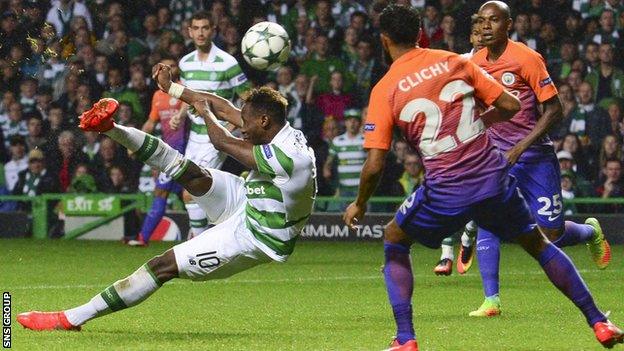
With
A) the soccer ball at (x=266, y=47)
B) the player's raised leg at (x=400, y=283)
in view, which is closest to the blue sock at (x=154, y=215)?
the soccer ball at (x=266, y=47)

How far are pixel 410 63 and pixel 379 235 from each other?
34.3 ft

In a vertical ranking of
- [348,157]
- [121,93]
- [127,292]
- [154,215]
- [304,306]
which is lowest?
[154,215]

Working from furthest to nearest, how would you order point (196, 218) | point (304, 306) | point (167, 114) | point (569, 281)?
point (167, 114), point (196, 218), point (304, 306), point (569, 281)

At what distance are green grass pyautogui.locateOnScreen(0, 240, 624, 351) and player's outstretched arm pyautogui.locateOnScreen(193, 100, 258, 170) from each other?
1077mm

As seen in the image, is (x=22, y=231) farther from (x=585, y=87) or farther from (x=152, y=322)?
(x=152, y=322)

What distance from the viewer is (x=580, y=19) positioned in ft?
62.7

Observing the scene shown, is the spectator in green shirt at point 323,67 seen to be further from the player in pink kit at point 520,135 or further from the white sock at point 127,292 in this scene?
the white sock at point 127,292

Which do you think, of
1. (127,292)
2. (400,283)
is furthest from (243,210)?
(400,283)

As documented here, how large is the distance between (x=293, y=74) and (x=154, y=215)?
3759 mm

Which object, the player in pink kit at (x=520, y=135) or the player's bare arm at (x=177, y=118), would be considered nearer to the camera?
the player in pink kit at (x=520, y=135)

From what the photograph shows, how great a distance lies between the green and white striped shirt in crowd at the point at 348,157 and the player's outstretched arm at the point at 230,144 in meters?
9.40

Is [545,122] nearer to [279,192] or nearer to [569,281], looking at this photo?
[569,281]

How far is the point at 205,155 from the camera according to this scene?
14.8 metres

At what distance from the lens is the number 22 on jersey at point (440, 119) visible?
780 centimetres
